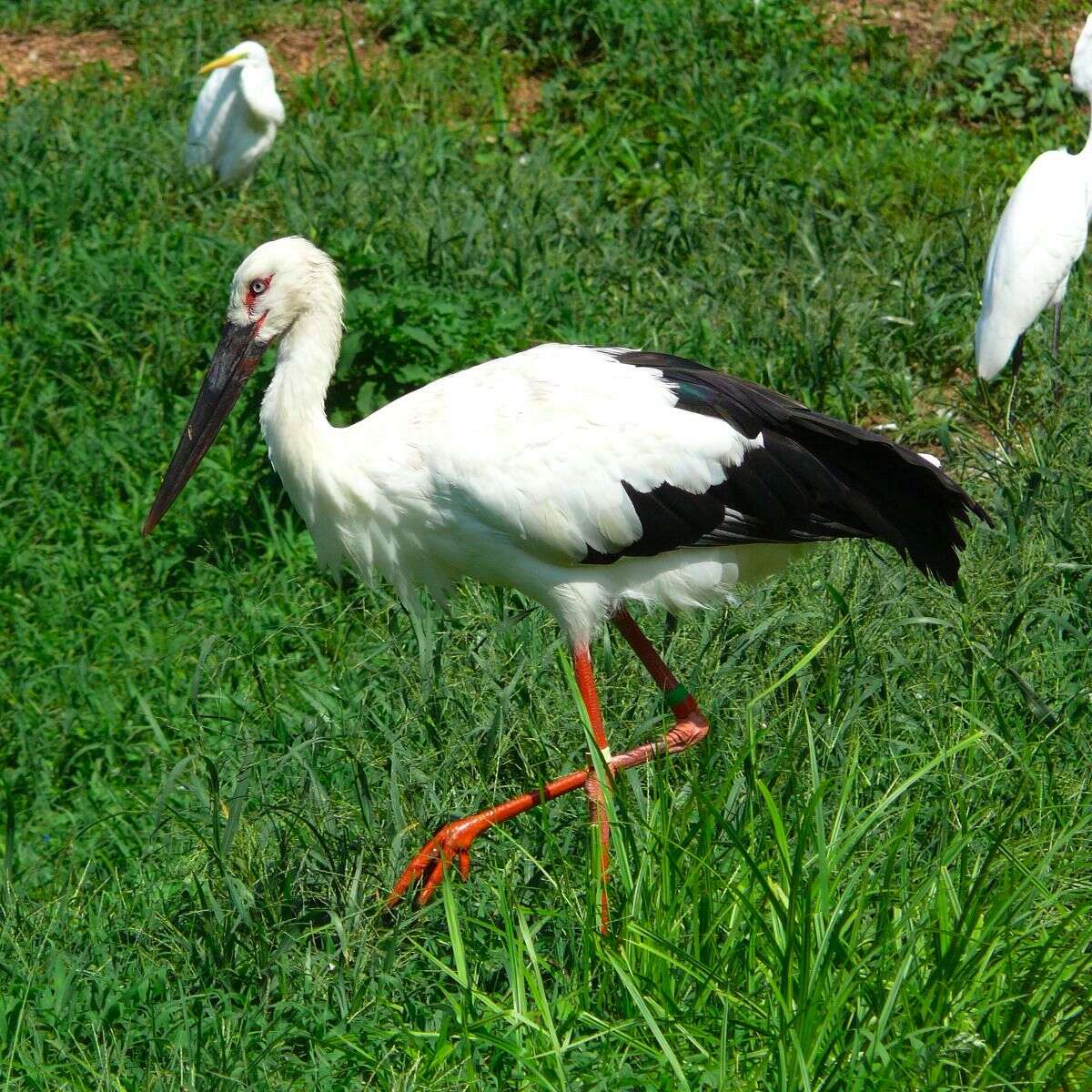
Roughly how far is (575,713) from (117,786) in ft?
4.83

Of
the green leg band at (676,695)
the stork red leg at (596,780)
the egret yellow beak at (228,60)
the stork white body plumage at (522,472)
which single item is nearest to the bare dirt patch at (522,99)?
the egret yellow beak at (228,60)

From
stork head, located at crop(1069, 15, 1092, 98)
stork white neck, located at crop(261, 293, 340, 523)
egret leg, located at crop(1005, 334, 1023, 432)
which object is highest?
stork white neck, located at crop(261, 293, 340, 523)

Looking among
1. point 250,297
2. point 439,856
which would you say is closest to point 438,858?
point 439,856

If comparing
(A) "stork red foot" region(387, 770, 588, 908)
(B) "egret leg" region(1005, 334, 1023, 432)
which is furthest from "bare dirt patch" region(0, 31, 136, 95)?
(A) "stork red foot" region(387, 770, 588, 908)

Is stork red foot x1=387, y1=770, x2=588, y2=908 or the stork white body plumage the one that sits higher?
the stork white body plumage

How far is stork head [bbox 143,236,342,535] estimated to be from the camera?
408 centimetres

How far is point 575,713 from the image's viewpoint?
412 cm

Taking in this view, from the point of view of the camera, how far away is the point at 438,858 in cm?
355

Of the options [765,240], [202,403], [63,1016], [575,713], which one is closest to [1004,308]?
[765,240]

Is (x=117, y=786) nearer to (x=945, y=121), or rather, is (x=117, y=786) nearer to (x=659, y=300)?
(x=659, y=300)

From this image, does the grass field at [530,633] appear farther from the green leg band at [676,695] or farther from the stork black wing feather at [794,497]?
the stork black wing feather at [794,497]

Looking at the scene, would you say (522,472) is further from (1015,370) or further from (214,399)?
(1015,370)

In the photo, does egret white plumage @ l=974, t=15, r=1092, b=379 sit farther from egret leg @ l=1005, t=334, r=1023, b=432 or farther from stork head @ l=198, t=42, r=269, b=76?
stork head @ l=198, t=42, r=269, b=76

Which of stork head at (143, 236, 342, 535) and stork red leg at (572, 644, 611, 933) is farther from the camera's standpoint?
stork head at (143, 236, 342, 535)
